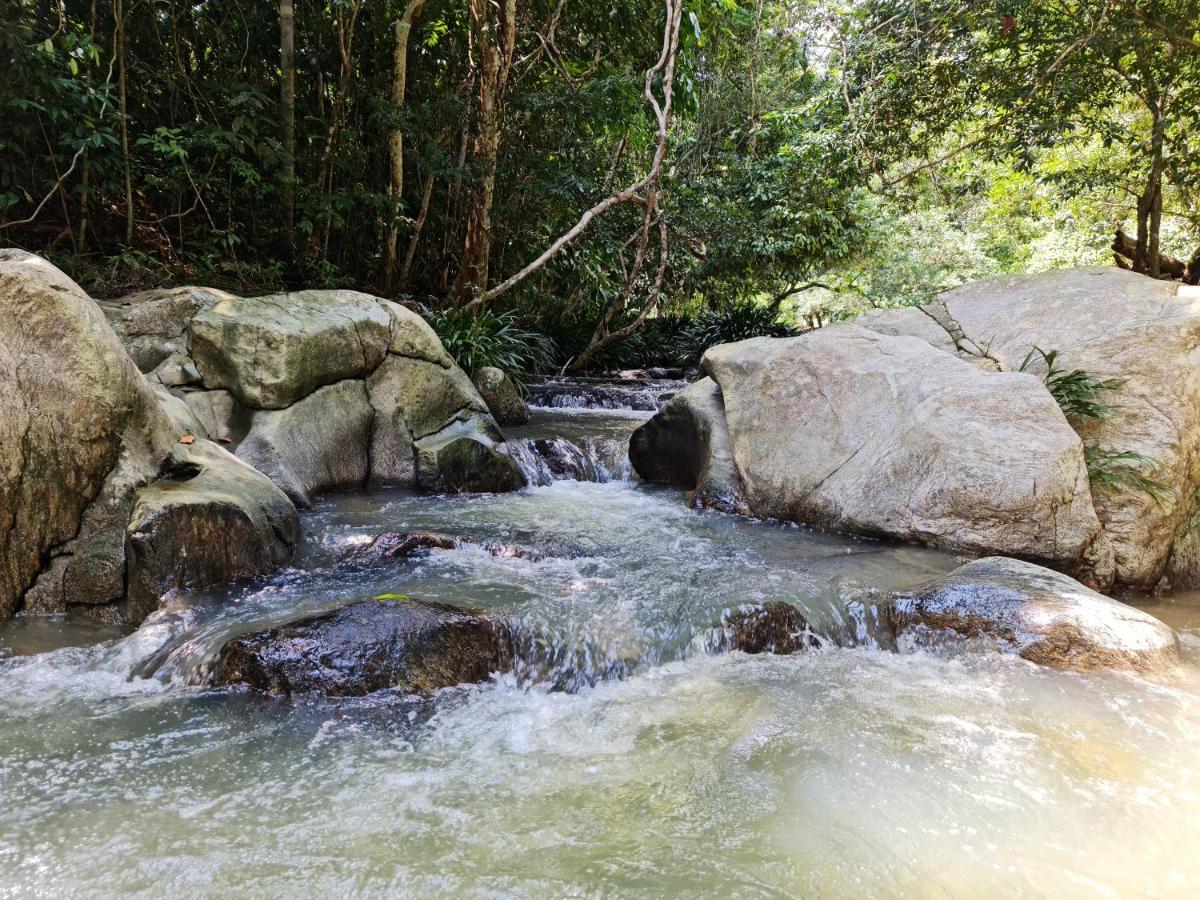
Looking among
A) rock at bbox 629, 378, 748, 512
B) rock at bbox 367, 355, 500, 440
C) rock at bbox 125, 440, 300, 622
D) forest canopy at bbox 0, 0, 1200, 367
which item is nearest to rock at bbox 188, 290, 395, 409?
rock at bbox 367, 355, 500, 440

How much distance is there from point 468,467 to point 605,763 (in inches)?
158

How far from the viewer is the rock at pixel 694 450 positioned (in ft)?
19.3

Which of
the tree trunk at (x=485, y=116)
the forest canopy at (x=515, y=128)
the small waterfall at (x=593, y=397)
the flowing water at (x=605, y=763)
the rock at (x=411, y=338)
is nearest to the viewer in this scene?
the flowing water at (x=605, y=763)

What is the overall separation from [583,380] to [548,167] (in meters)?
3.31

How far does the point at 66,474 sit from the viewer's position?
12.2 feet

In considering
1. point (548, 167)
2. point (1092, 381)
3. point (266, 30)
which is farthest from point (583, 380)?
point (1092, 381)

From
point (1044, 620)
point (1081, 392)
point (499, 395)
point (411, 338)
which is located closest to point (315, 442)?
point (411, 338)

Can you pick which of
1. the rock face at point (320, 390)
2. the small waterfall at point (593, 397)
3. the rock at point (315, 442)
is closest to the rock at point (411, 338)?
the rock face at point (320, 390)

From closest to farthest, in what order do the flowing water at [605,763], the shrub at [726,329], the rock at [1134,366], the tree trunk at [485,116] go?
the flowing water at [605,763] → the rock at [1134,366] → the tree trunk at [485,116] → the shrub at [726,329]

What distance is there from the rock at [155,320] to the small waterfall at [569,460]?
2.92 meters

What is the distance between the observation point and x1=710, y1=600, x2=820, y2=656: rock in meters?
3.61

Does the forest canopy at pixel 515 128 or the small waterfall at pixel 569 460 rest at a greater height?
the forest canopy at pixel 515 128

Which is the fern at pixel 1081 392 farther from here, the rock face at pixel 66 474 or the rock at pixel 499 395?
the rock face at pixel 66 474

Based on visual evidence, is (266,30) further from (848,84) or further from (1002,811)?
(1002,811)
